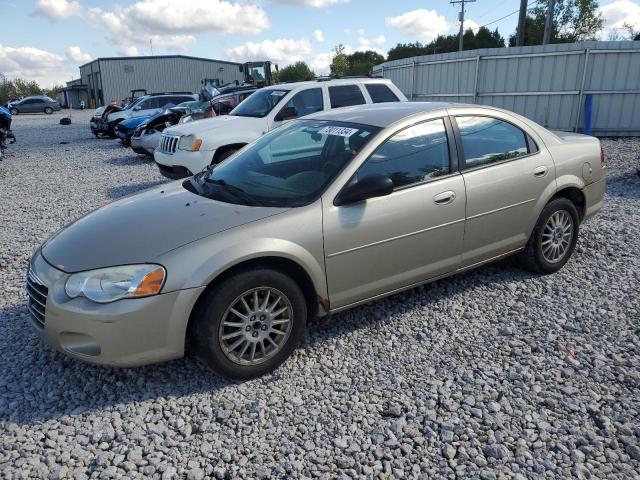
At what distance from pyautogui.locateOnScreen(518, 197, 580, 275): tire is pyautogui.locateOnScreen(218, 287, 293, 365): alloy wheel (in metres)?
2.52

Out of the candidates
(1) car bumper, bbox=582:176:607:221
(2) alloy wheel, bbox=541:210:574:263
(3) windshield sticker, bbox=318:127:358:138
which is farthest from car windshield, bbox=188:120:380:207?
(1) car bumper, bbox=582:176:607:221

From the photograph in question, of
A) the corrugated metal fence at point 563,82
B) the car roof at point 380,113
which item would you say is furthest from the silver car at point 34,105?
the car roof at point 380,113

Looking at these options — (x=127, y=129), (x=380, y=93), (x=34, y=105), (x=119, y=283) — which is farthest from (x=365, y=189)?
(x=34, y=105)

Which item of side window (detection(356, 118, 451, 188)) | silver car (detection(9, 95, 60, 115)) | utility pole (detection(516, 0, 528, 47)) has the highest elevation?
utility pole (detection(516, 0, 528, 47))

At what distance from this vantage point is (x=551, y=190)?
14.6 feet

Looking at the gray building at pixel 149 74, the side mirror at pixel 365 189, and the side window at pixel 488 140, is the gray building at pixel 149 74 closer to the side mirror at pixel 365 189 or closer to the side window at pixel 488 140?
the side window at pixel 488 140

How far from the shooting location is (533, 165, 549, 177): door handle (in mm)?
4348

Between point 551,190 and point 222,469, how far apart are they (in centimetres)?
356

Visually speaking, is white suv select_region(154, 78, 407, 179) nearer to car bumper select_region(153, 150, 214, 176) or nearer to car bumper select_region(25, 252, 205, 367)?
car bumper select_region(153, 150, 214, 176)

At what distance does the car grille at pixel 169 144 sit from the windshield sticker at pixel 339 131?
5217 mm

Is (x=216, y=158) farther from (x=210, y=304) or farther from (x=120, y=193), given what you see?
(x=210, y=304)

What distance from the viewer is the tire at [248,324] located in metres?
2.96

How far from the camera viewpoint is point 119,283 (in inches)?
112

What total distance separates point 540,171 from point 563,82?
12.2 m
